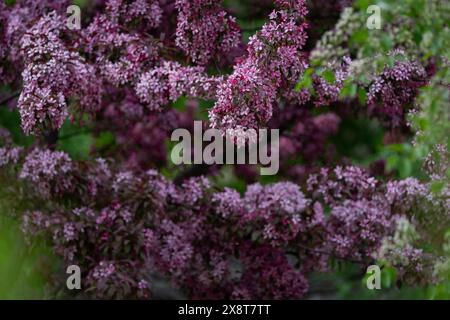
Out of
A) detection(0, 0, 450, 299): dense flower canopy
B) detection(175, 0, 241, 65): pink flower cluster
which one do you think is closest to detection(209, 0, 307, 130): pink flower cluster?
detection(0, 0, 450, 299): dense flower canopy

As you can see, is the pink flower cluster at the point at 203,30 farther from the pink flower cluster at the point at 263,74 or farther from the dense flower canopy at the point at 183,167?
the pink flower cluster at the point at 263,74

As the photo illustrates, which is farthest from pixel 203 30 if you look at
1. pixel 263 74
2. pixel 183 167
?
pixel 183 167

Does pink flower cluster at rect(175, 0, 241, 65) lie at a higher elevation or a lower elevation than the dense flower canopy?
higher

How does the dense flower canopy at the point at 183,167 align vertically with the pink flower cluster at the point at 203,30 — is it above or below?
below

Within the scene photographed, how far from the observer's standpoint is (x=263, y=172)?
586 centimetres

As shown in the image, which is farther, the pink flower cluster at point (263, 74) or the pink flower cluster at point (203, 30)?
the pink flower cluster at point (203, 30)

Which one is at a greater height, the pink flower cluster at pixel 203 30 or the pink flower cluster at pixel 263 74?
the pink flower cluster at pixel 203 30

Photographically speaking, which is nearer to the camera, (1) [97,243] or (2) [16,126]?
(1) [97,243]

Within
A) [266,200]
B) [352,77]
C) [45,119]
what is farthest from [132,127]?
[352,77]

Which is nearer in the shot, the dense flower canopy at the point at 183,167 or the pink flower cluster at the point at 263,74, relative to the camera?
the pink flower cluster at the point at 263,74

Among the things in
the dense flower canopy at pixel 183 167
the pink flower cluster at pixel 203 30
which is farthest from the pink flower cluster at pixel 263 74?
the pink flower cluster at pixel 203 30

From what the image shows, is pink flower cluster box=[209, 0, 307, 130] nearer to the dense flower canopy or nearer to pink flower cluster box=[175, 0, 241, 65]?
the dense flower canopy
